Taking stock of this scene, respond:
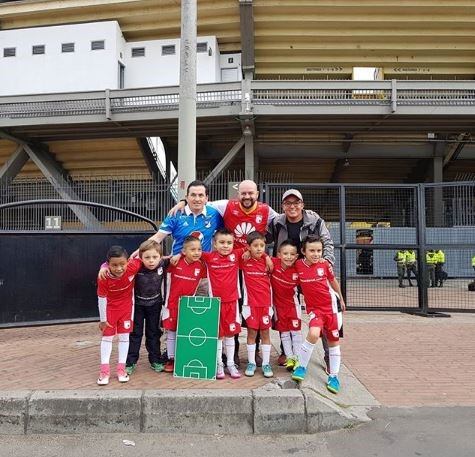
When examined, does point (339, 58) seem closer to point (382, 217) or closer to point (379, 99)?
point (379, 99)

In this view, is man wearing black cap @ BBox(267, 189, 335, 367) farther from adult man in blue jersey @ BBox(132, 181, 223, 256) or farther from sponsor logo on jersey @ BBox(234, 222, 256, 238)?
adult man in blue jersey @ BBox(132, 181, 223, 256)

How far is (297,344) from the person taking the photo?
4980 mm

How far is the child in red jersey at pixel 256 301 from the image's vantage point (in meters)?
4.80

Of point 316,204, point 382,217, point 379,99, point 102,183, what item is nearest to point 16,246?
point 316,204

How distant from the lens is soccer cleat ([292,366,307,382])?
448 centimetres

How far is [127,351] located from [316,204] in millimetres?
9185

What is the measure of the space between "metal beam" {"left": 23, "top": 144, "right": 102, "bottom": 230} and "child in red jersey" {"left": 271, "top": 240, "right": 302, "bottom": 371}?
40.8 feet

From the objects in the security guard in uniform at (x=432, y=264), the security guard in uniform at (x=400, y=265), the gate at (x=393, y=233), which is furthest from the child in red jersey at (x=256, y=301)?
the security guard in uniform at (x=432, y=264)

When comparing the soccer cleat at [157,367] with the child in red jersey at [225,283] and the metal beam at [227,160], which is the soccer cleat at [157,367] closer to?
the child in red jersey at [225,283]

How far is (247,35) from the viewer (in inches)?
706

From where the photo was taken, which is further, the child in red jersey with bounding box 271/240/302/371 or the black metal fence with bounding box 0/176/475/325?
the black metal fence with bounding box 0/176/475/325

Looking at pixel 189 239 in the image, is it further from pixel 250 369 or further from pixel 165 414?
pixel 165 414

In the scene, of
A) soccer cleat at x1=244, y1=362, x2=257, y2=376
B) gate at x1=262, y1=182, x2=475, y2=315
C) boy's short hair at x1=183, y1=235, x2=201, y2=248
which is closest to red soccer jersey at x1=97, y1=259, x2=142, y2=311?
boy's short hair at x1=183, y1=235, x2=201, y2=248

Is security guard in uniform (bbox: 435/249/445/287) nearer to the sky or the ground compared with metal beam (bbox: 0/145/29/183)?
nearer to the ground
